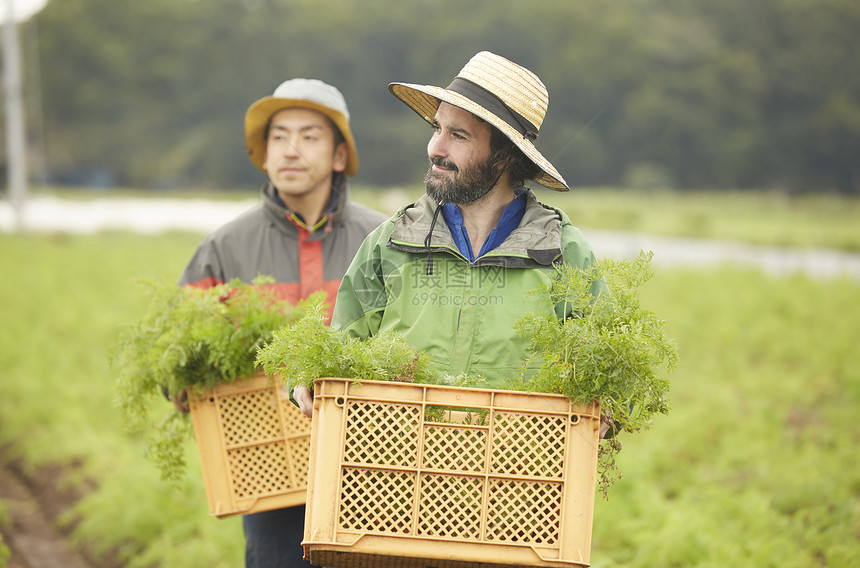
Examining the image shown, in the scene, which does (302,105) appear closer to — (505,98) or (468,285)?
(505,98)

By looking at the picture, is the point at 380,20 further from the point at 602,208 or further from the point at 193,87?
the point at 602,208

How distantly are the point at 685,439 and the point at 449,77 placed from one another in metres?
39.6

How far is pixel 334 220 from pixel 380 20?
51988mm

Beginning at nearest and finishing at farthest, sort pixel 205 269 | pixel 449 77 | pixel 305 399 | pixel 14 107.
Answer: pixel 305 399
pixel 205 269
pixel 14 107
pixel 449 77

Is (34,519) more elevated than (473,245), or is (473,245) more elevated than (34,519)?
(473,245)

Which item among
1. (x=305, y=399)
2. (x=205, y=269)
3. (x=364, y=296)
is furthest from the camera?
(x=205, y=269)

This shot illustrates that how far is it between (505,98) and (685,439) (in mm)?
5042

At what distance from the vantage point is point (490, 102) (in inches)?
110

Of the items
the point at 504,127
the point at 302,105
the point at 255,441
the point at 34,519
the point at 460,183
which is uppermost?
the point at 302,105

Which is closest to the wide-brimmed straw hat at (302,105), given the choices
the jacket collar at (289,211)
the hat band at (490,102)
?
the jacket collar at (289,211)

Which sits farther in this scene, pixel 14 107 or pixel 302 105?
pixel 14 107

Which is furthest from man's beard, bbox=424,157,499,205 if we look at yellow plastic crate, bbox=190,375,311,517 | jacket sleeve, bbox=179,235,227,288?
jacket sleeve, bbox=179,235,227,288

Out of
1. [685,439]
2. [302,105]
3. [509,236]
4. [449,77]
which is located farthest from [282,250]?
[449,77]

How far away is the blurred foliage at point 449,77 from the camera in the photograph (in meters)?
47.5
